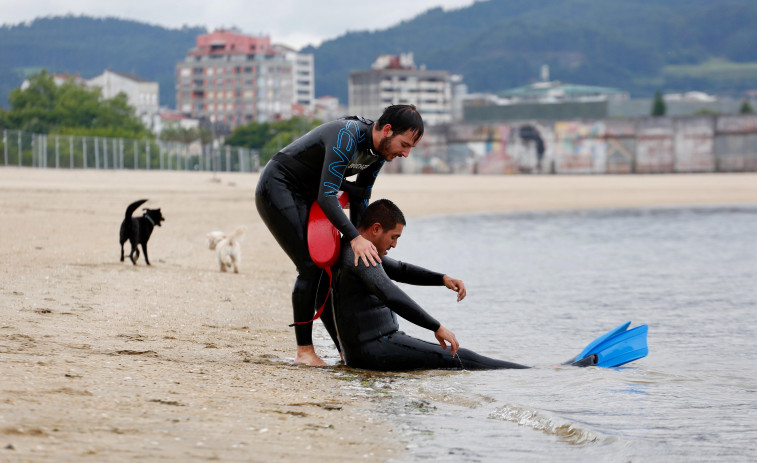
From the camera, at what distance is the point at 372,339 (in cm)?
518

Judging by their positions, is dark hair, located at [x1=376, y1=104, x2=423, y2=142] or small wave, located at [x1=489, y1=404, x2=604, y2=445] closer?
small wave, located at [x1=489, y1=404, x2=604, y2=445]

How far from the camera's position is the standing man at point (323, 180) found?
4730mm

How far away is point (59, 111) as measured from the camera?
7881 centimetres

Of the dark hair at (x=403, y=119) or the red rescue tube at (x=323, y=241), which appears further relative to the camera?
the red rescue tube at (x=323, y=241)

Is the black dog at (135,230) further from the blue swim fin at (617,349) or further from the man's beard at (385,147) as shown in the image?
the blue swim fin at (617,349)

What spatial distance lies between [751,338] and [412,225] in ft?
44.1

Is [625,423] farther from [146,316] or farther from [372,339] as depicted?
[146,316]

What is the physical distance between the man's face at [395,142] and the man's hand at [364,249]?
0.45 metres

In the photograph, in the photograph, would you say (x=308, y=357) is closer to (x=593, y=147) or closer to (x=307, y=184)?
(x=307, y=184)

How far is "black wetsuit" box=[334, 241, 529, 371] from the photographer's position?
5.04 meters

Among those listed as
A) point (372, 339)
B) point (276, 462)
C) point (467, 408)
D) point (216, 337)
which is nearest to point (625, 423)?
point (467, 408)

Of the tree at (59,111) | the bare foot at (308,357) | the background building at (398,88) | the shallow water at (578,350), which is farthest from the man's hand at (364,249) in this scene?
the background building at (398,88)

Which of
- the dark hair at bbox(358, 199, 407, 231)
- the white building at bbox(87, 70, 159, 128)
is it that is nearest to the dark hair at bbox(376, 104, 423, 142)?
the dark hair at bbox(358, 199, 407, 231)

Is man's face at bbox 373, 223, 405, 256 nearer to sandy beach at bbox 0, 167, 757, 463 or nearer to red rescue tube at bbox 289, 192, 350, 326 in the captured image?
red rescue tube at bbox 289, 192, 350, 326
